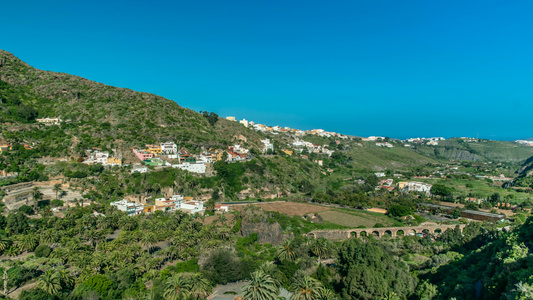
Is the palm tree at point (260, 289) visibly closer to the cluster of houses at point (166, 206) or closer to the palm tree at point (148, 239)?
the palm tree at point (148, 239)

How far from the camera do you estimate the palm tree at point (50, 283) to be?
2308 centimetres

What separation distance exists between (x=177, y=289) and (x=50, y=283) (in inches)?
370

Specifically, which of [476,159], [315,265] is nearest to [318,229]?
[315,265]

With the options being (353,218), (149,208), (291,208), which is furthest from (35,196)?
(353,218)

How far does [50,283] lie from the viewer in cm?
2336

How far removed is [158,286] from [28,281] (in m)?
11.7

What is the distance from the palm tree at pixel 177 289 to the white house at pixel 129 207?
964 inches

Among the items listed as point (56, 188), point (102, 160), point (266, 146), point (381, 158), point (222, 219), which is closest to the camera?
point (222, 219)

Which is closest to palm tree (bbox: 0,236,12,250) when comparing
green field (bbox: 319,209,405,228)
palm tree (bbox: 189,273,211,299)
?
palm tree (bbox: 189,273,211,299)

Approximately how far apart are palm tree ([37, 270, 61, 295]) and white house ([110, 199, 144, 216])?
21317 millimetres

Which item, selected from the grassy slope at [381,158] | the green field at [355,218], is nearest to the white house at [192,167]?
the green field at [355,218]

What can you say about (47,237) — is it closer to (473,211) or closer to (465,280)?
(465,280)

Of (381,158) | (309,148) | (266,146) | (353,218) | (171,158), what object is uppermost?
(381,158)

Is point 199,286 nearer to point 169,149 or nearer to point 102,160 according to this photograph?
point 102,160
